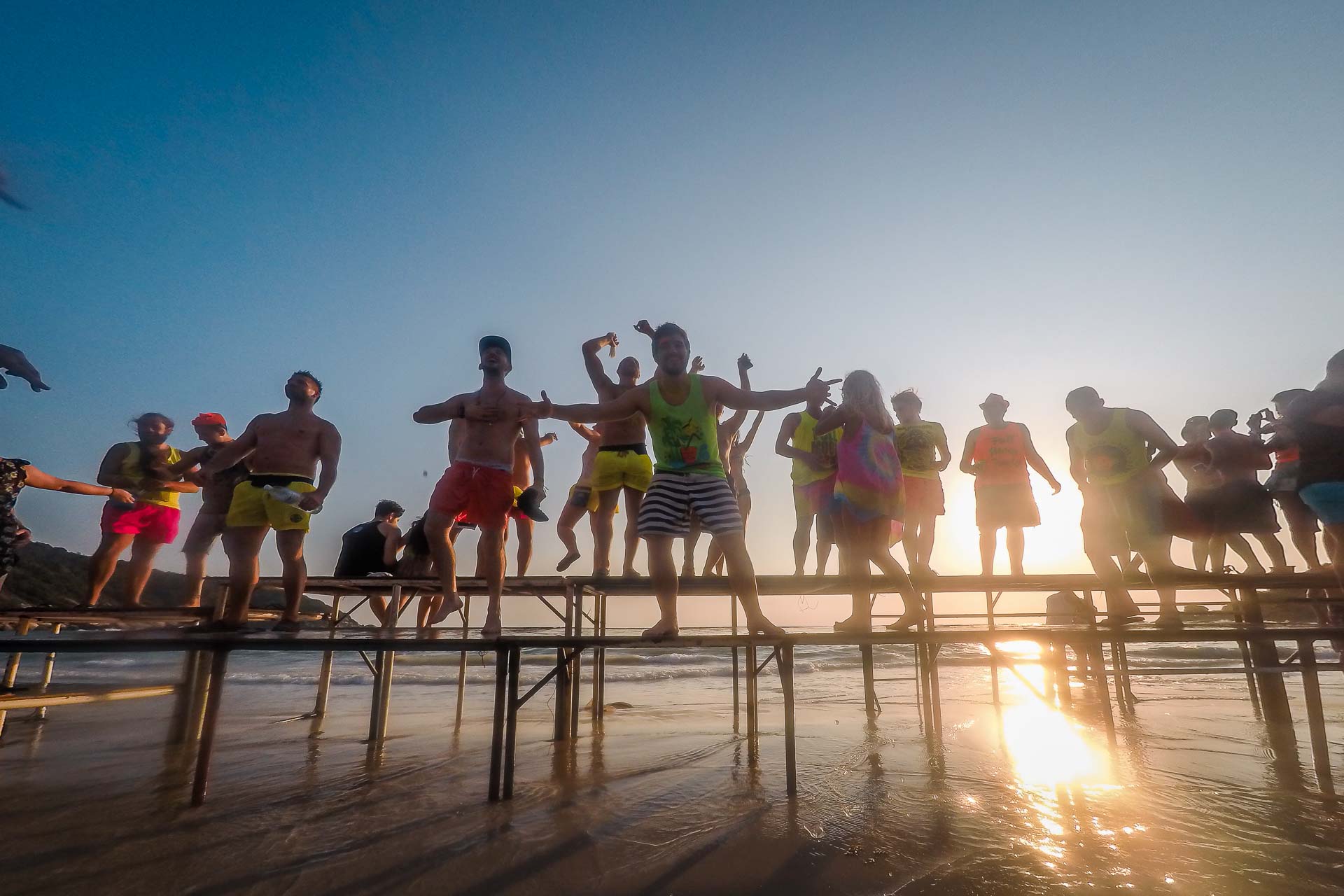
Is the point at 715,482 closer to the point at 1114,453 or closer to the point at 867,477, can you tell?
the point at 867,477

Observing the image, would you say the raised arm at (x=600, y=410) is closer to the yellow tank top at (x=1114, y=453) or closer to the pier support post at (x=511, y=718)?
the pier support post at (x=511, y=718)

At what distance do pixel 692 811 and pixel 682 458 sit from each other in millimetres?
2878

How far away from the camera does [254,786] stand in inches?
A: 242

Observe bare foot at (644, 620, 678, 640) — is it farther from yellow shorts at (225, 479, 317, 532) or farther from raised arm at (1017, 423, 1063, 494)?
raised arm at (1017, 423, 1063, 494)

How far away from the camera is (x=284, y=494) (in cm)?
568

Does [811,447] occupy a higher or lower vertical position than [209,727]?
higher

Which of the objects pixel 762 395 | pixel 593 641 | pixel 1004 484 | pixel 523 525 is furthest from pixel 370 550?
pixel 1004 484

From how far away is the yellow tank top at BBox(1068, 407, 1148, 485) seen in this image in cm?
654

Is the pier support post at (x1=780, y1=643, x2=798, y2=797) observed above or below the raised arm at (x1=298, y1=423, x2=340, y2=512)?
below

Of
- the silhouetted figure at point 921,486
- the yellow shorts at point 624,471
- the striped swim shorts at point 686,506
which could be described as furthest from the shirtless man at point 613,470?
the silhouetted figure at point 921,486

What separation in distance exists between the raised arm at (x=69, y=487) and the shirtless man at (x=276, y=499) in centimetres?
177

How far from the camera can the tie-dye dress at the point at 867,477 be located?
5.64m

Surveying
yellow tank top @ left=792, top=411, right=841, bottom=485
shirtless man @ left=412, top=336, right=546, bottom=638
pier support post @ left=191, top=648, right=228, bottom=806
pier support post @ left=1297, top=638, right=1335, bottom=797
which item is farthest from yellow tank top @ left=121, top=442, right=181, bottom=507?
pier support post @ left=1297, top=638, right=1335, bottom=797

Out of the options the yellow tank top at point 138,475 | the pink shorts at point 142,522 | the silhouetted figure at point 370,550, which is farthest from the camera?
the silhouetted figure at point 370,550
